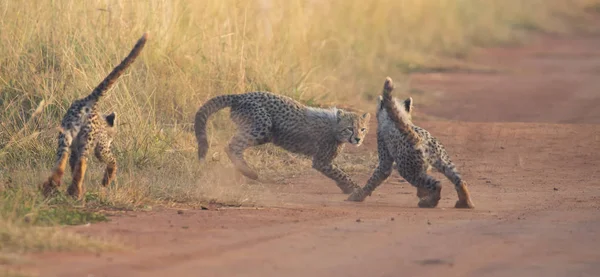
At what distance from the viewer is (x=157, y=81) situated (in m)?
10.3

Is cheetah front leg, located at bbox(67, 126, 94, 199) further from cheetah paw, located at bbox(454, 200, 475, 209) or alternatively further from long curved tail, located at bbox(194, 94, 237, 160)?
cheetah paw, located at bbox(454, 200, 475, 209)

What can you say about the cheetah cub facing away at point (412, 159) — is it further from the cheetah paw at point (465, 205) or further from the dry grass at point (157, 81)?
the dry grass at point (157, 81)

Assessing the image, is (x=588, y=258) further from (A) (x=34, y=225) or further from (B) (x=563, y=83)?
(B) (x=563, y=83)

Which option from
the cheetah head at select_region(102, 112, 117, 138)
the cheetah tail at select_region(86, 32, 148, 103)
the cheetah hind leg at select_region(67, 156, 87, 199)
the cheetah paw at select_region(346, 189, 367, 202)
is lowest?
the cheetah paw at select_region(346, 189, 367, 202)

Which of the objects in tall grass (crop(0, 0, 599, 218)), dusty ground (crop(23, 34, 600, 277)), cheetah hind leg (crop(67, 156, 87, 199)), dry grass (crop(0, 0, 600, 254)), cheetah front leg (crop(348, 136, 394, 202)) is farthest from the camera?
cheetah front leg (crop(348, 136, 394, 202))

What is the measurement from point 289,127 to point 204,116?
0.71 meters

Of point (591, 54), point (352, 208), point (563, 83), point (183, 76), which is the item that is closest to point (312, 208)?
point (352, 208)

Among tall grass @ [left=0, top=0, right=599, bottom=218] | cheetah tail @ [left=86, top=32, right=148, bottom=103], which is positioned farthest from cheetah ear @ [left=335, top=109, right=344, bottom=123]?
cheetah tail @ [left=86, top=32, right=148, bottom=103]

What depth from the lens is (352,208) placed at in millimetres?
7648

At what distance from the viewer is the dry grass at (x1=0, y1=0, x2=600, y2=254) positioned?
766cm

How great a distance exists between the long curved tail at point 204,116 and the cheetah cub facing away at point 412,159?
1289mm

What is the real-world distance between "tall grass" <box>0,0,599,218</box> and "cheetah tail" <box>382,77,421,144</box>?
3.99ft

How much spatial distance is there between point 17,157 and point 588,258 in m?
4.43

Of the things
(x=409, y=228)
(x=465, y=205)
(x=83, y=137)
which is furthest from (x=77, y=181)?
(x=465, y=205)
